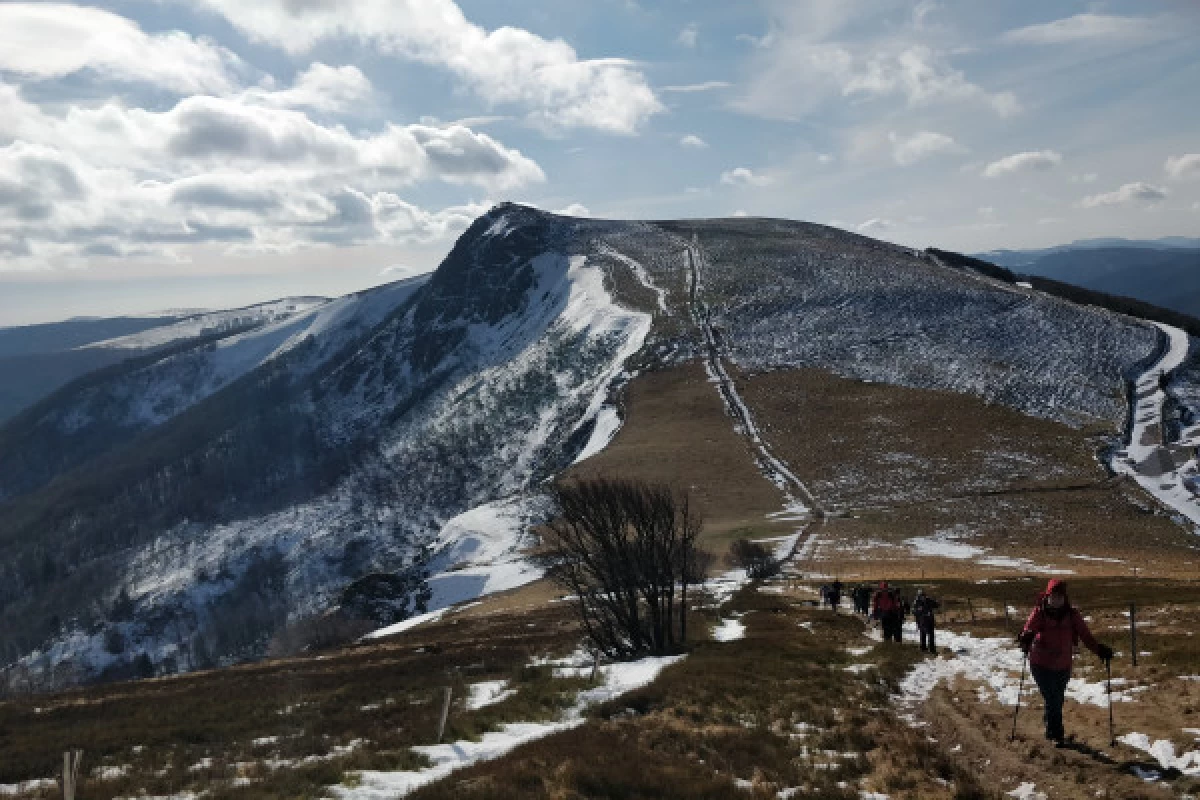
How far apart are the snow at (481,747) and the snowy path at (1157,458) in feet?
169

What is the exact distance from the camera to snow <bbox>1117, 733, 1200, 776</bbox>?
9332 mm

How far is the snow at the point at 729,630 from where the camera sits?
2673cm

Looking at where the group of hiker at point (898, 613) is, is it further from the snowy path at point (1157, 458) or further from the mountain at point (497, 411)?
the snowy path at point (1157, 458)

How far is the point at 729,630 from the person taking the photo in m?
29.4

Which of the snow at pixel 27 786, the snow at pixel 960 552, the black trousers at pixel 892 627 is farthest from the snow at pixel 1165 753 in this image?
the snow at pixel 960 552

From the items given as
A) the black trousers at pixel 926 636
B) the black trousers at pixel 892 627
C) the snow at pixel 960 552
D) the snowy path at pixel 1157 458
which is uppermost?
the black trousers at pixel 926 636

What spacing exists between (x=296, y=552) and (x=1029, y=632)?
437 feet

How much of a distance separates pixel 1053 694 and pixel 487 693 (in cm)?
1243

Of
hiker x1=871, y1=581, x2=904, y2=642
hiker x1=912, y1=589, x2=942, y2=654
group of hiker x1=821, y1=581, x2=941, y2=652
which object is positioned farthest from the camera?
hiker x1=871, y1=581, x2=904, y2=642

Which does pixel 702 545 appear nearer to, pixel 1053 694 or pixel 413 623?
pixel 413 623

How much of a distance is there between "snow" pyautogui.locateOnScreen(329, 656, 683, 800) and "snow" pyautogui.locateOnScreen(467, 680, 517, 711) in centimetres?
189

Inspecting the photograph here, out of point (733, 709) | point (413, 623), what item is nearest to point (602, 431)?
point (413, 623)

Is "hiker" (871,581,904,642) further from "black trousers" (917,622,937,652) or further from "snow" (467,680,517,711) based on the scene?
"snow" (467,680,517,711)

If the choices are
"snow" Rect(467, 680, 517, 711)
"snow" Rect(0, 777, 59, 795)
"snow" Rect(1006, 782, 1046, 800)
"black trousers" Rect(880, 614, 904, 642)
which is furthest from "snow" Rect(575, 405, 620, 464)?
"snow" Rect(1006, 782, 1046, 800)
